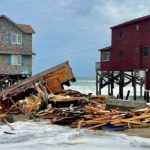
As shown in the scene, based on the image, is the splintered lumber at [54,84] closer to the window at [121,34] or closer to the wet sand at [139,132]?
the wet sand at [139,132]

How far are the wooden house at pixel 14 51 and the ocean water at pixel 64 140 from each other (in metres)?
37.5

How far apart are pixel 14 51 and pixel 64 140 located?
4220 cm

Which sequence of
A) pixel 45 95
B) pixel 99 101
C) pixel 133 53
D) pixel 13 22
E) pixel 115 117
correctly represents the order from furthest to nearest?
pixel 13 22 → pixel 133 53 → pixel 99 101 → pixel 45 95 → pixel 115 117

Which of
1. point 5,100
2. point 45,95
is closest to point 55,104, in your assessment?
point 45,95

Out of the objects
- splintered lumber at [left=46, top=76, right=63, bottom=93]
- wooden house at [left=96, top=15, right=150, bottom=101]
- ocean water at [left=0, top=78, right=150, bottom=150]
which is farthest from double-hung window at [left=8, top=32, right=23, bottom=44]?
ocean water at [left=0, top=78, right=150, bottom=150]

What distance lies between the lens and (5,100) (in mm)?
25516

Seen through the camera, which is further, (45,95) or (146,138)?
(45,95)

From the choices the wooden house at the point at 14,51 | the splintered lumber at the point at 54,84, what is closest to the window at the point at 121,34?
the wooden house at the point at 14,51

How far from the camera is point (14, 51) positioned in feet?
188

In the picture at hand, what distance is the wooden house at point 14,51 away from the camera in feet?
185

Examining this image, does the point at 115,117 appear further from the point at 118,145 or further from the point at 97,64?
the point at 97,64

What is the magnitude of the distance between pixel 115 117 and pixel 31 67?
4072 cm

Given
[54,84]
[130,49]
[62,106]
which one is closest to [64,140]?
[62,106]

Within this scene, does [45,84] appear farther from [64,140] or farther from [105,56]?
[105,56]
